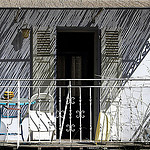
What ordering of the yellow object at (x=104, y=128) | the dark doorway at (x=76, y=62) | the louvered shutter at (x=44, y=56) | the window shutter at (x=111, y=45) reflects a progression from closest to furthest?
the yellow object at (x=104, y=128), the louvered shutter at (x=44, y=56), the window shutter at (x=111, y=45), the dark doorway at (x=76, y=62)

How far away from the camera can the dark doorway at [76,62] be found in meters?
9.27

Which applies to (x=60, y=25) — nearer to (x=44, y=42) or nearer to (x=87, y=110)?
(x=44, y=42)

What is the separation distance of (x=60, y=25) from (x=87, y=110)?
2249 mm

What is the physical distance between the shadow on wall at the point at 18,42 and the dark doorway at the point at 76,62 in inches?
47.0

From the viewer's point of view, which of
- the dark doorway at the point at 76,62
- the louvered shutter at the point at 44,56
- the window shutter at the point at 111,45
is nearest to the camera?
the louvered shutter at the point at 44,56

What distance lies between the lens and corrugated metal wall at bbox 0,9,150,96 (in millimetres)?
8414

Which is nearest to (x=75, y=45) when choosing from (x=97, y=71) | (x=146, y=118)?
(x=97, y=71)

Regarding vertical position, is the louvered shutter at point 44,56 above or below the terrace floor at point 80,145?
above

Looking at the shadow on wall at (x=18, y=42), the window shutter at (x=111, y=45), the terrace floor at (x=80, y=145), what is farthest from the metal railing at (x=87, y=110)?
the shadow on wall at (x=18, y=42)

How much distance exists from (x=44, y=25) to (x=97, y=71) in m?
1.64

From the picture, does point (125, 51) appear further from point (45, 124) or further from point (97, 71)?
point (45, 124)

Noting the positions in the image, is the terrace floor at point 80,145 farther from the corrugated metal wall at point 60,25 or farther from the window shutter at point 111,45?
the window shutter at point 111,45

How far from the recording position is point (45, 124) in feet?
22.7

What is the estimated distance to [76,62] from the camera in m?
9.35
